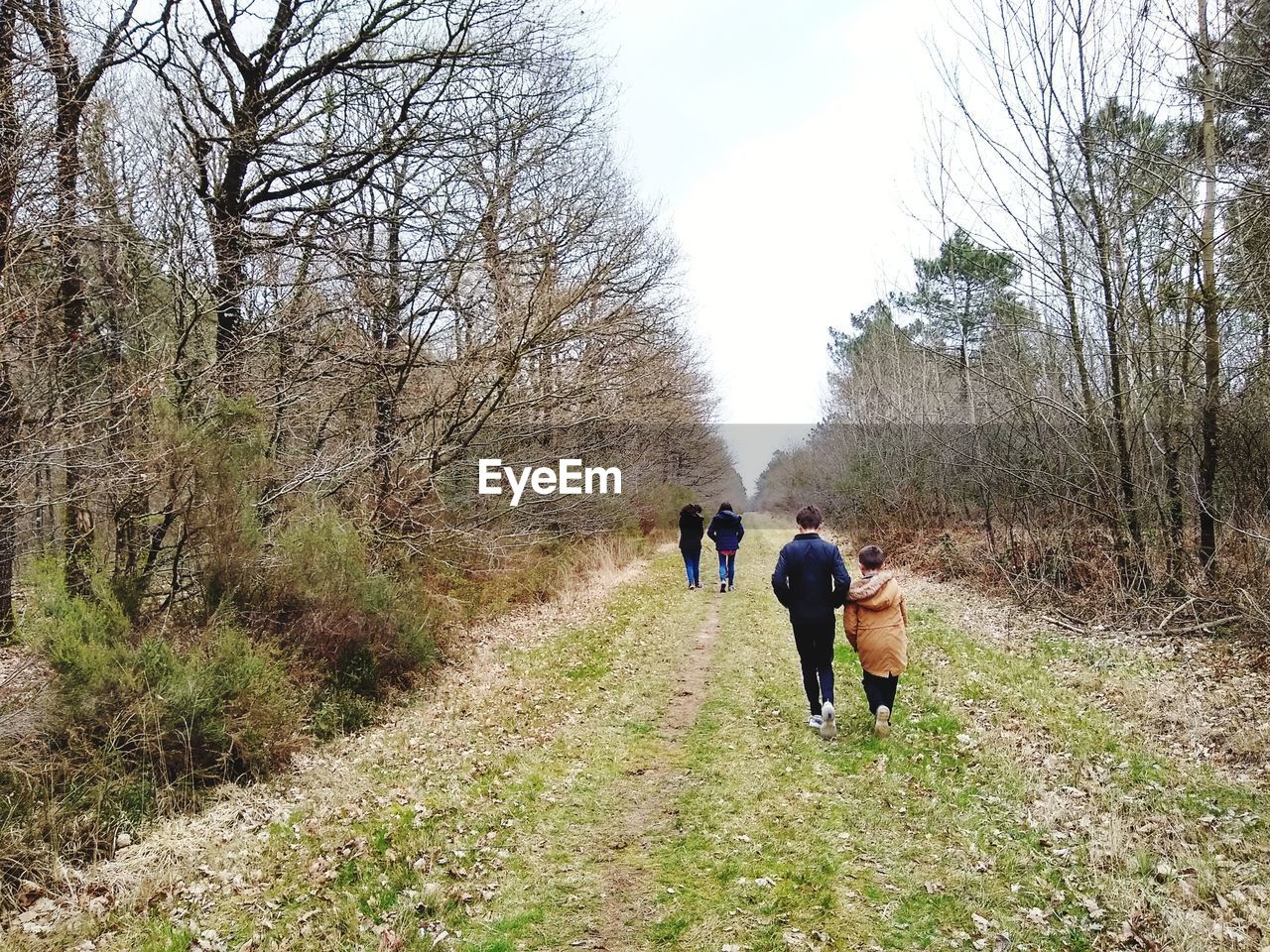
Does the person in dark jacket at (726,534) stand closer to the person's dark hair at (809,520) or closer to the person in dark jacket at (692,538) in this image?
the person in dark jacket at (692,538)

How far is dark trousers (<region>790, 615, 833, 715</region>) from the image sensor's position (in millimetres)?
7438

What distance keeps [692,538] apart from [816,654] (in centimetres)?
1088

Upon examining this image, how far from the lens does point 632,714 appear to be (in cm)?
840

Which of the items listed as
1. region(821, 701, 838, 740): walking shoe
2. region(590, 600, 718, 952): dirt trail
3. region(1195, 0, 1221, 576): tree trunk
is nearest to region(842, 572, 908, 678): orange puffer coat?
region(821, 701, 838, 740): walking shoe

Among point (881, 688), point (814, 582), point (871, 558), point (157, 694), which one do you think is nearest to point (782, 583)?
point (814, 582)

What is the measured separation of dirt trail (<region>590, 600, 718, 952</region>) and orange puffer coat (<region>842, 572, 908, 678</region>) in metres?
2.06

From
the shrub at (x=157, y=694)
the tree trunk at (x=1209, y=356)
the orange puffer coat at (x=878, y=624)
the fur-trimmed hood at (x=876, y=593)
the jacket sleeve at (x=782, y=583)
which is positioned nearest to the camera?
the shrub at (x=157, y=694)

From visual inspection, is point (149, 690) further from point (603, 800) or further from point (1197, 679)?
point (1197, 679)

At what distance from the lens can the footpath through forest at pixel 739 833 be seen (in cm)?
431

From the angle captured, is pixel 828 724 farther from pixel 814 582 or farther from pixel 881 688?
pixel 814 582

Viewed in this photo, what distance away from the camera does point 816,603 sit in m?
7.47

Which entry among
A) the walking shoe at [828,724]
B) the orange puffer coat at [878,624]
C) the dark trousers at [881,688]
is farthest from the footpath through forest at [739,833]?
the orange puffer coat at [878,624]

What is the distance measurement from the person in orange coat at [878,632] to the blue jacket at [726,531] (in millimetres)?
9830

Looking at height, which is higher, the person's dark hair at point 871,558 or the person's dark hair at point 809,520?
the person's dark hair at point 809,520
